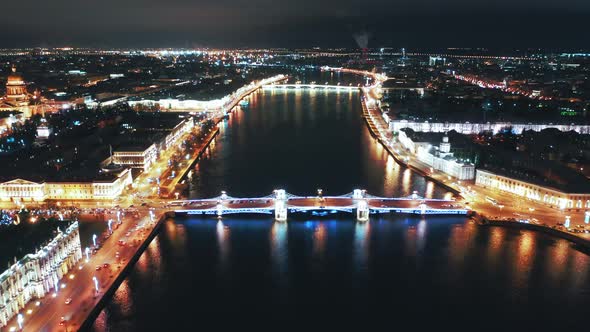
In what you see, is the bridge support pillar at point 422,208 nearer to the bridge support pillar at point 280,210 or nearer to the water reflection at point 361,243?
the water reflection at point 361,243

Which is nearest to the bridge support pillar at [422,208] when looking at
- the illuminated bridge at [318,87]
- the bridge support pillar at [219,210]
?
the bridge support pillar at [219,210]

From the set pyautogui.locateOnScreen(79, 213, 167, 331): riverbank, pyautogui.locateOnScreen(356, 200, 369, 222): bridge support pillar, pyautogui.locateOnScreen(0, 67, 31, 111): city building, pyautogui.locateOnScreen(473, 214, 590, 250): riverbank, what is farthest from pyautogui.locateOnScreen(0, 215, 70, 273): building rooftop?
pyautogui.locateOnScreen(0, 67, 31, 111): city building

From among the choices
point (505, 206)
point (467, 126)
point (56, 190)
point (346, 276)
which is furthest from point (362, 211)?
point (467, 126)

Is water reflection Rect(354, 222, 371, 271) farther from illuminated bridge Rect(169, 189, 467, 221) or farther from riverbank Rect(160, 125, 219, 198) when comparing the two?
riverbank Rect(160, 125, 219, 198)

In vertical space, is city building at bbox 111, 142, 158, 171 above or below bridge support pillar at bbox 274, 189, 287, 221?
above

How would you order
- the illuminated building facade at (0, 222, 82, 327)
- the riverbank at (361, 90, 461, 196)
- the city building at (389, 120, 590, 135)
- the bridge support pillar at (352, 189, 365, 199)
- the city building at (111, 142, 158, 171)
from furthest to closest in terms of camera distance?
the city building at (389, 120, 590, 135), the city building at (111, 142, 158, 171), the riverbank at (361, 90, 461, 196), the bridge support pillar at (352, 189, 365, 199), the illuminated building facade at (0, 222, 82, 327)

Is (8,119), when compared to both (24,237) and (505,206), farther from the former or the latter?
(505,206)
